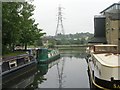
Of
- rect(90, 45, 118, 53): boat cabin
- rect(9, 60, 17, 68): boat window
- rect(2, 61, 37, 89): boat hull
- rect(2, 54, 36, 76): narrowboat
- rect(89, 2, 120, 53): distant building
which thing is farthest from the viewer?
rect(89, 2, 120, 53): distant building

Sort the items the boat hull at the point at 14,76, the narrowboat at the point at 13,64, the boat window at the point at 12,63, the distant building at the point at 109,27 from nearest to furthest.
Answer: the boat hull at the point at 14,76 < the narrowboat at the point at 13,64 < the boat window at the point at 12,63 < the distant building at the point at 109,27

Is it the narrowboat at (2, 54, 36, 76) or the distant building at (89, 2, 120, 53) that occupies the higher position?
the distant building at (89, 2, 120, 53)

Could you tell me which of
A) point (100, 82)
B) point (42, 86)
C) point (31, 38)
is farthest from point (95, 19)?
point (100, 82)

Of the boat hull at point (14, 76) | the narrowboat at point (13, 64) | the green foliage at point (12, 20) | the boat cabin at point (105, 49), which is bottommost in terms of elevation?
the boat hull at point (14, 76)

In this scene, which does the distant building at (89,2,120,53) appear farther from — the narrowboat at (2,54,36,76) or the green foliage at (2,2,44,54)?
the narrowboat at (2,54,36,76)

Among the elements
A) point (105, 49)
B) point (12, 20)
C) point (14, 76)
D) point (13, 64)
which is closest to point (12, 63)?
point (13, 64)

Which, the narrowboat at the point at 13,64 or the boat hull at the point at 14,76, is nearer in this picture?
the boat hull at the point at 14,76

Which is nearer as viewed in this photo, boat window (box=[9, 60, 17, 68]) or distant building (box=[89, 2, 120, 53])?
boat window (box=[9, 60, 17, 68])

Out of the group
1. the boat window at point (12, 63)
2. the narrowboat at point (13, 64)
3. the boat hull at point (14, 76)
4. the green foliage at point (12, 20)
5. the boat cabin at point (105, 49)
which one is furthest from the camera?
the green foliage at point (12, 20)

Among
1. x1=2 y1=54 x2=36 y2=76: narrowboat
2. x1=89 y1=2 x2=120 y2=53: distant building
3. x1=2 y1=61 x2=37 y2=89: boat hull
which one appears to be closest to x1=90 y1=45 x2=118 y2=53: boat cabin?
x1=2 y1=61 x2=37 y2=89: boat hull

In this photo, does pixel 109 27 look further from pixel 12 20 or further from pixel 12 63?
pixel 12 63

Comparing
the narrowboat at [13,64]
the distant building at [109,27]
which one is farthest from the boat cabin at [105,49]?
the distant building at [109,27]

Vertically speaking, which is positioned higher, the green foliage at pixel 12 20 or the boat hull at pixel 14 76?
the green foliage at pixel 12 20

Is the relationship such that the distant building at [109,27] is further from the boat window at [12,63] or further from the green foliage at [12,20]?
the boat window at [12,63]
